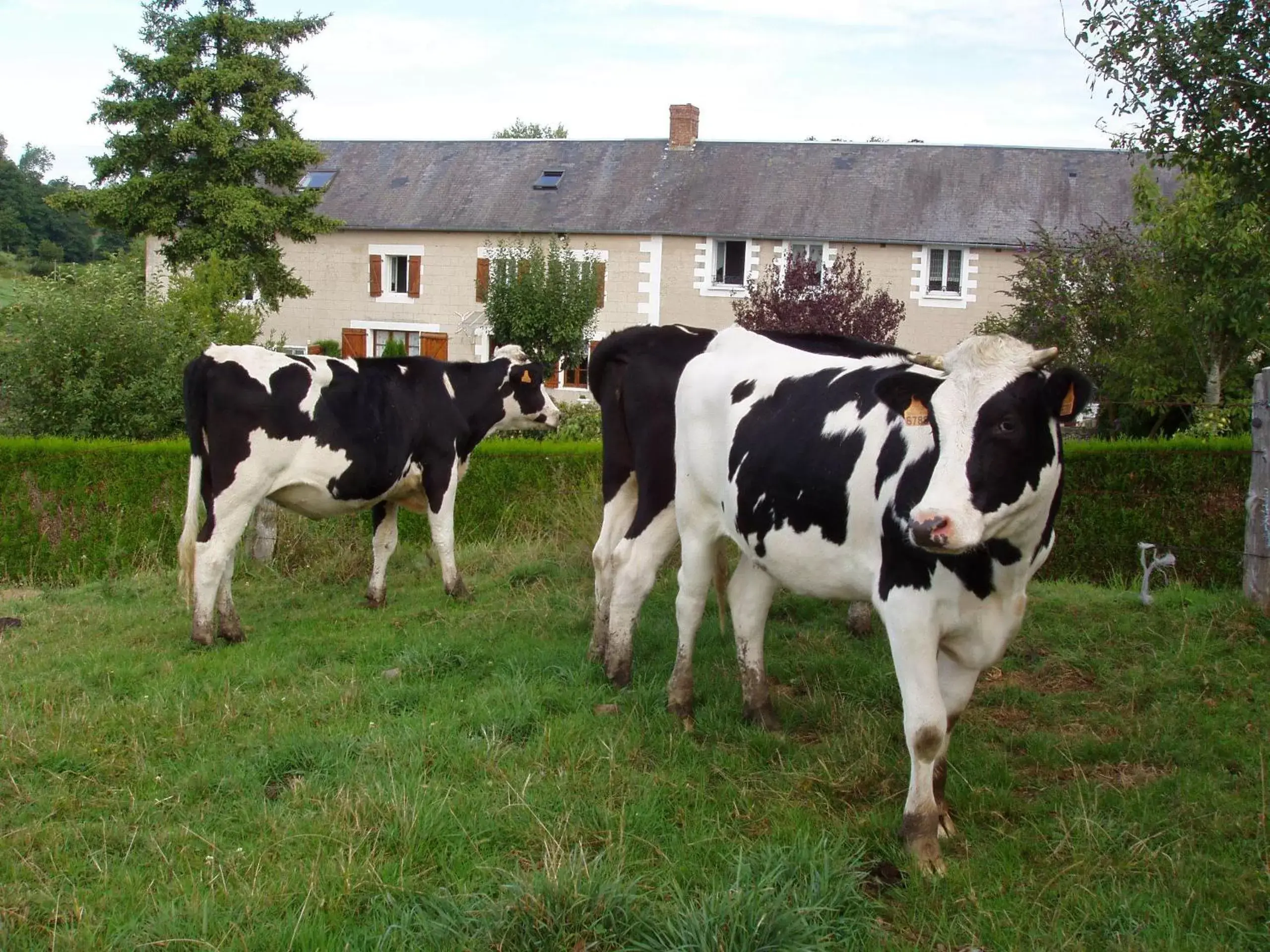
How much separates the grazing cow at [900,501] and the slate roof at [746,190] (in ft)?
101

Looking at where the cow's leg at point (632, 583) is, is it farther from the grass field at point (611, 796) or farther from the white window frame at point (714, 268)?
the white window frame at point (714, 268)

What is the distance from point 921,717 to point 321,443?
5448mm

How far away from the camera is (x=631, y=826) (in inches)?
180

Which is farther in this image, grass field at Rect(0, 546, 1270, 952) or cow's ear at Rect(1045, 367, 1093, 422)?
cow's ear at Rect(1045, 367, 1093, 422)

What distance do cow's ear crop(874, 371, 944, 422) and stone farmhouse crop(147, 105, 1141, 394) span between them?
102 ft

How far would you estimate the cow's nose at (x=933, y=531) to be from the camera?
3.85m

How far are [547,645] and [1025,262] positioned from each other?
19.8 m

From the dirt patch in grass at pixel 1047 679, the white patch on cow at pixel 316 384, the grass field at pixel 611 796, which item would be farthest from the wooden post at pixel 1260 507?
the white patch on cow at pixel 316 384

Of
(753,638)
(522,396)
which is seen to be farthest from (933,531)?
(522,396)

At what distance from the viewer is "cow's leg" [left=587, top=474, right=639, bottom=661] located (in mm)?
7531

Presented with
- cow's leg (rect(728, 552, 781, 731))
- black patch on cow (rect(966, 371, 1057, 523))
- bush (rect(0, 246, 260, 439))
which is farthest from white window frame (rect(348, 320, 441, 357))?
black patch on cow (rect(966, 371, 1057, 523))

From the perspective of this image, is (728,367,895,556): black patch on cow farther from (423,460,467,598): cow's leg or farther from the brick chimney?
the brick chimney

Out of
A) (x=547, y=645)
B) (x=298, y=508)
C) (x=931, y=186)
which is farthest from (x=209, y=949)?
(x=931, y=186)

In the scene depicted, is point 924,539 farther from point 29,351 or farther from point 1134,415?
point 1134,415
